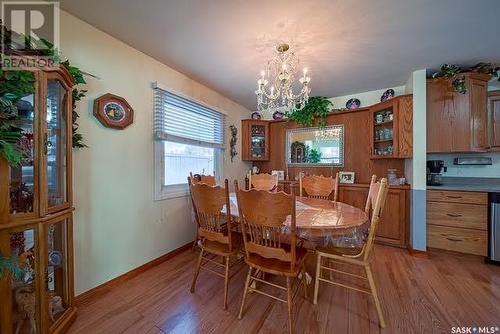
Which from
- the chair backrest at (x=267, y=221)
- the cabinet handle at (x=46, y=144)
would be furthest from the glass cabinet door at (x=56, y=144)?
the chair backrest at (x=267, y=221)

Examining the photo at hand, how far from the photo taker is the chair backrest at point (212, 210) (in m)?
1.63

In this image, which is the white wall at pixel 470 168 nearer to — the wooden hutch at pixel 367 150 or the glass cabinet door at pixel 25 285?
the wooden hutch at pixel 367 150

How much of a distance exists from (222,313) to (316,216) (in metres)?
1.05

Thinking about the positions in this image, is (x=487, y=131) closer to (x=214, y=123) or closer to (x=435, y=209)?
(x=435, y=209)

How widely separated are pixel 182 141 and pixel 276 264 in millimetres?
1976

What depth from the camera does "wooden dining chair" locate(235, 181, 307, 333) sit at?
1344mm

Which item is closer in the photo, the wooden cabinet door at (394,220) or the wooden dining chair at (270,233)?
the wooden dining chair at (270,233)

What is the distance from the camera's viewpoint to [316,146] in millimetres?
3889

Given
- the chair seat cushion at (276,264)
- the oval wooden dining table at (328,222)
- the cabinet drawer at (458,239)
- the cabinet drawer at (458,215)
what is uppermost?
the oval wooden dining table at (328,222)

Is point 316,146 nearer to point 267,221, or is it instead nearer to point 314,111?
point 314,111

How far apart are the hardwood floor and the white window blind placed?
161 centimetres

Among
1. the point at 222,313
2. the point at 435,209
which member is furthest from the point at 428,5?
the point at 222,313

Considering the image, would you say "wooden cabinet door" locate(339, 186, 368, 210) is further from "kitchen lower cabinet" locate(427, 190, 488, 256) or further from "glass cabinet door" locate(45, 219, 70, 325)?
"glass cabinet door" locate(45, 219, 70, 325)

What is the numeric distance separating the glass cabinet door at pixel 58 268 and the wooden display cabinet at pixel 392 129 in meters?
3.70
